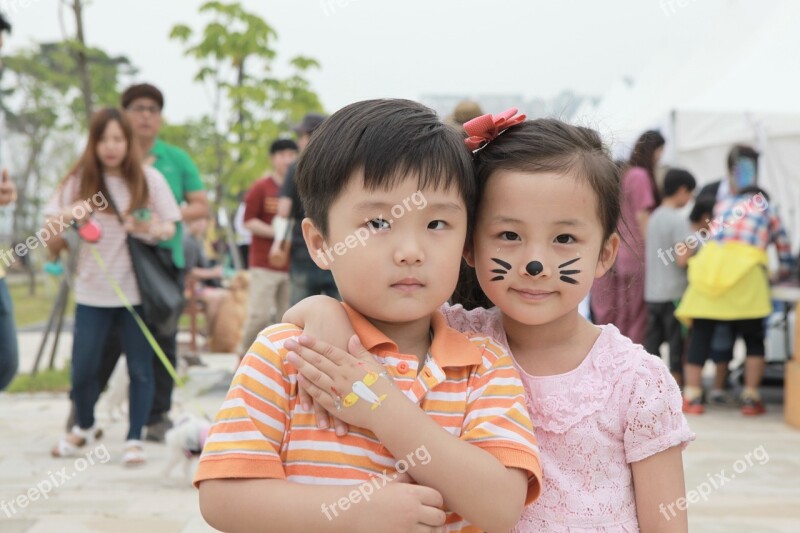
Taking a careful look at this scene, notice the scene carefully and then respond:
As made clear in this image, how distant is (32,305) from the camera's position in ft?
54.9

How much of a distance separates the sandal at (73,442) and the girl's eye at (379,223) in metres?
3.43

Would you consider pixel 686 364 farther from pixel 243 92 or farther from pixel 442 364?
pixel 243 92

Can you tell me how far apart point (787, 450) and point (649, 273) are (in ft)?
5.54

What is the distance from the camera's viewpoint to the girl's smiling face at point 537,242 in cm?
143

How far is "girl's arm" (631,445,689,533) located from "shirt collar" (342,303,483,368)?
360 mm

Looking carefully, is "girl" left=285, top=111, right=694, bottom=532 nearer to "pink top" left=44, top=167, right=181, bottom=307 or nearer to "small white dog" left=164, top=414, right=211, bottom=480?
"small white dog" left=164, top=414, right=211, bottom=480

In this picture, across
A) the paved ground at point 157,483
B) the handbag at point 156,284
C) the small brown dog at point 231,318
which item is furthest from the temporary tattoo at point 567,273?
the small brown dog at point 231,318

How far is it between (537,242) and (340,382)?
43cm

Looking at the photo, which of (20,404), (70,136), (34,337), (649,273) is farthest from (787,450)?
(70,136)

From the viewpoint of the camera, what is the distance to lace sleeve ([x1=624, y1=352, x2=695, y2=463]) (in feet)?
4.73

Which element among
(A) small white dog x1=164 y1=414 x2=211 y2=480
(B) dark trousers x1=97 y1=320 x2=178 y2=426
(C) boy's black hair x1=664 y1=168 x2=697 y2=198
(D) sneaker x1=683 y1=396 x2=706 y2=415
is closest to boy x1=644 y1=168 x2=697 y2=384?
(C) boy's black hair x1=664 y1=168 x2=697 y2=198

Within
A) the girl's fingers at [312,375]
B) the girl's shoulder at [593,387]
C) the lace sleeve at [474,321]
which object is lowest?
Result: the girl's shoulder at [593,387]

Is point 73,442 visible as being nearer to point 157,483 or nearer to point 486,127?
point 157,483

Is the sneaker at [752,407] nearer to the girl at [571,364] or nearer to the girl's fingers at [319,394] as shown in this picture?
the girl at [571,364]
